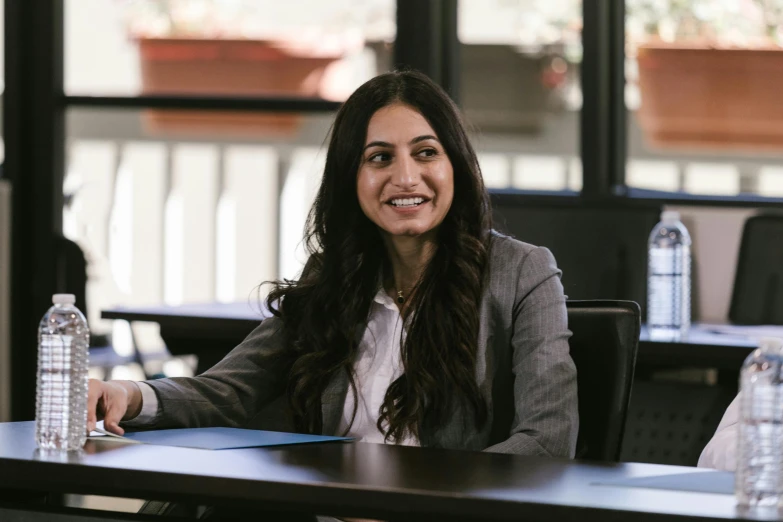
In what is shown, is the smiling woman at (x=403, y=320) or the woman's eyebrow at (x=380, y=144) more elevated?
the woman's eyebrow at (x=380, y=144)

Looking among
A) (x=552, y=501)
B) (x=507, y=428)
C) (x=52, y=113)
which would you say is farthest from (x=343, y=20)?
(x=552, y=501)

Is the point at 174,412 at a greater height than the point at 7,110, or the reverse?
the point at 7,110

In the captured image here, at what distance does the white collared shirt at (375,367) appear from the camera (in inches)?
75.5

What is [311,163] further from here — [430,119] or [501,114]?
[430,119]

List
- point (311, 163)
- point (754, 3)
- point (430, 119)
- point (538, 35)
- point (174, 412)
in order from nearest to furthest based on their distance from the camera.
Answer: point (174, 412)
point (430, 119)
point (754, 3)
point (538, 35)
point (311, 163)

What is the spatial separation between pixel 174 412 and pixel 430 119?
24.9 inches

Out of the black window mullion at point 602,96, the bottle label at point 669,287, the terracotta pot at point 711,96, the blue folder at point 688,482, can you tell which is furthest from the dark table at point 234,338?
the blue folder at point 688,482

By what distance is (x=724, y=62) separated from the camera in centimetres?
376

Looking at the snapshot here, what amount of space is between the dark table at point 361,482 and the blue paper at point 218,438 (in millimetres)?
38

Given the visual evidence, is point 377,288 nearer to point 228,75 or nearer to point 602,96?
point 602,96

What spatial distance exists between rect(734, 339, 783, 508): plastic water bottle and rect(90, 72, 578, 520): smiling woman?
0.48 m

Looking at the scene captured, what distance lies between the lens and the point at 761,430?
49.7 inches

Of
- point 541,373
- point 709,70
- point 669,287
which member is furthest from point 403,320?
point 709,70

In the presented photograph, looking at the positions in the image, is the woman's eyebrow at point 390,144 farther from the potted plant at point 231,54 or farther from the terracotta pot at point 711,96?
the potted plant at point 231,54
